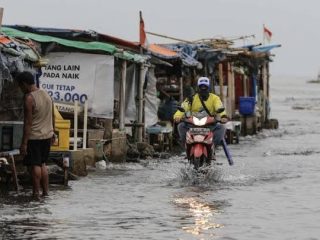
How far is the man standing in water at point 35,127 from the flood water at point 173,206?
44 cm

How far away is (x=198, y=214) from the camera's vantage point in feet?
33.0

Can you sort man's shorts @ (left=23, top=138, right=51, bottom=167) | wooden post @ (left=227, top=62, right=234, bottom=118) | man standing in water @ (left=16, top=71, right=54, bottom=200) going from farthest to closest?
wooden post @ (left=227, top=62, right=234, bottom=118), man's shorts @ (left=23, top=138, right=51, bottom=167), man standing in water @ (left=16, top=71, right=54, bottom=200)

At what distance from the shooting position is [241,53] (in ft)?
90.4

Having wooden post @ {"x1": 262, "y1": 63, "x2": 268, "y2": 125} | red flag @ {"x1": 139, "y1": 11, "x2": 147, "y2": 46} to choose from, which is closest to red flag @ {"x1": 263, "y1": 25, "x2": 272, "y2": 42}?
wooden post @ {"x1": 262, "y1": 63, "x2": 268, "y2": 125}

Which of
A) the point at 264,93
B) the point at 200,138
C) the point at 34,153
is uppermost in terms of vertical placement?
the point at 264,93

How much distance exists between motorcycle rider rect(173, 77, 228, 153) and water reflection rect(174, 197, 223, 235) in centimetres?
227

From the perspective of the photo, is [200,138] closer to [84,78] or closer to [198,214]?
[198,214]

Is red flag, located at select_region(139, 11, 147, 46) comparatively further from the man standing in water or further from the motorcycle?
the man standing in water

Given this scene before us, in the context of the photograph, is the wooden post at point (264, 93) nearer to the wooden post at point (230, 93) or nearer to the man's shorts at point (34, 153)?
the wooden post at point (230, 93)

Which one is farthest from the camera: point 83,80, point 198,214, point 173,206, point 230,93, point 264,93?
point 264,93

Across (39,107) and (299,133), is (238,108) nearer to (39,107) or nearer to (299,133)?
(299,133)

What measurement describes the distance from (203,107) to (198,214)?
4.04 m

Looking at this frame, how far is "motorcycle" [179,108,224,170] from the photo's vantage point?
1340 cm

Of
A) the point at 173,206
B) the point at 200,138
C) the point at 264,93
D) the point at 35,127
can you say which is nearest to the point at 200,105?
the point at 200,138
